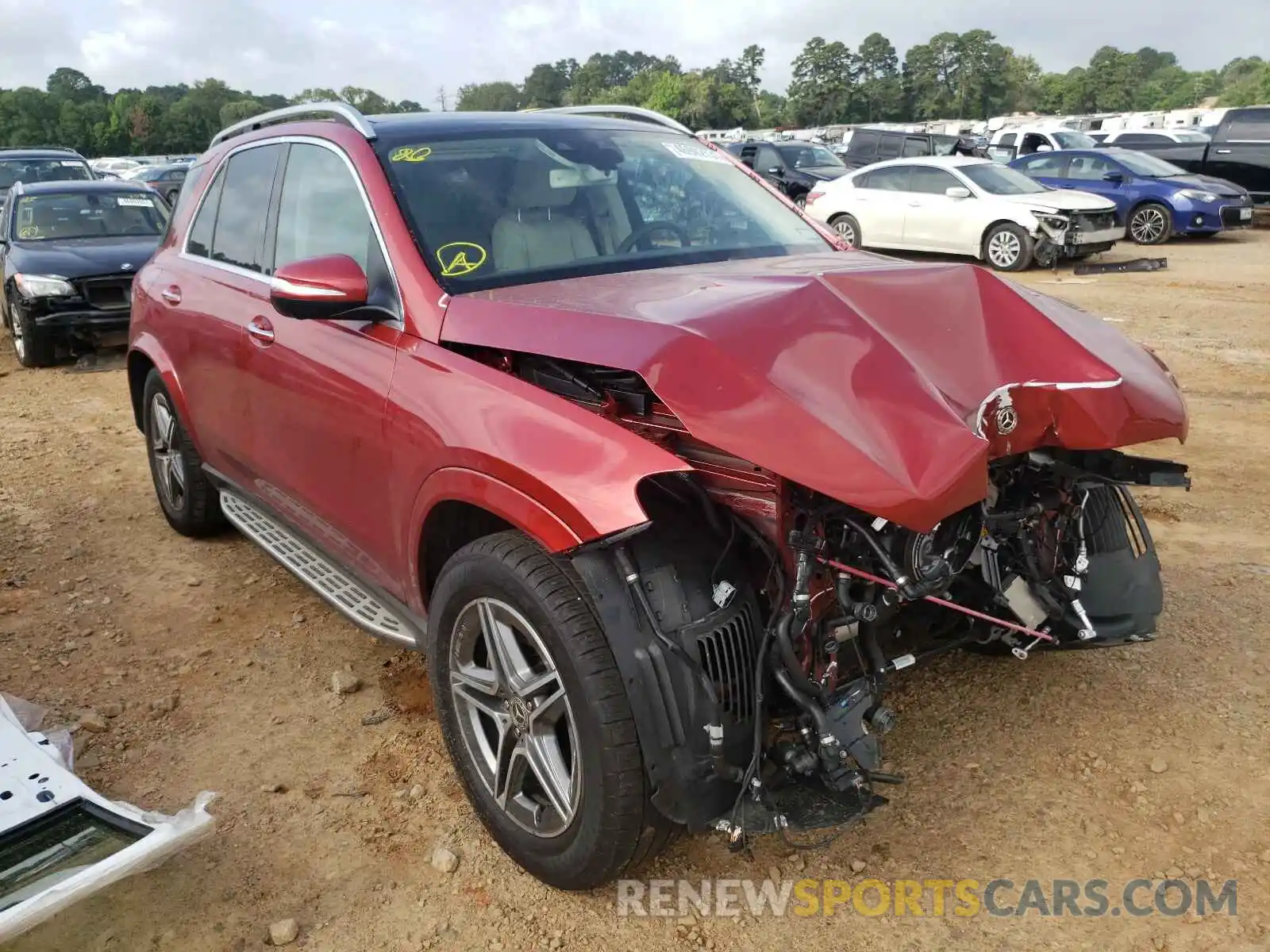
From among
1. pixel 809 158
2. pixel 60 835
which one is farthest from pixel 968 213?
pixel 60 835

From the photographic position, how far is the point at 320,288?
2811 mm

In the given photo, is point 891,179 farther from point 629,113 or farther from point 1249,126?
point 629,113

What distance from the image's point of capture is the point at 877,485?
2.04m

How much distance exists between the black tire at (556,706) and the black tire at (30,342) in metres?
8.53

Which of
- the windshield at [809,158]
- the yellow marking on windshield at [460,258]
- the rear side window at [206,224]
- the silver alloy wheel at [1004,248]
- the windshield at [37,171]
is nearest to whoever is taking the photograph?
the yellow marking on windshield at [460,258]

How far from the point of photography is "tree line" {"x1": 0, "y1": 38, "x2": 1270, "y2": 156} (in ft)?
241

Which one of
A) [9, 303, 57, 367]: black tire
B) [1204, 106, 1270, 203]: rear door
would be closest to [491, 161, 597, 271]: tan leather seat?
[9, 303, 57, 367]: black tire

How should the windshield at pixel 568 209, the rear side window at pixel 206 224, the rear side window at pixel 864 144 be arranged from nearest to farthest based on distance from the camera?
the windshield at pixel 568 209 → the rear side window at pixel 206 224 → the rear side window at pixel 864 144

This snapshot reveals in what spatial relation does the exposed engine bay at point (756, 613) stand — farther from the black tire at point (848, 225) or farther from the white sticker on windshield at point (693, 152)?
the black tire at point (848, 225)

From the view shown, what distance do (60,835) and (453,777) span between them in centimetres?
105

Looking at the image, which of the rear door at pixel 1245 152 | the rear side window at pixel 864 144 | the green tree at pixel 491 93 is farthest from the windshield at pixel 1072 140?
the green tree at pixel 491 93

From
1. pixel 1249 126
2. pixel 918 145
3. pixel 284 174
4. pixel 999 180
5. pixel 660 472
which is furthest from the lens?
pixel 918 145

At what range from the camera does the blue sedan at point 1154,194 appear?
52.7 feet

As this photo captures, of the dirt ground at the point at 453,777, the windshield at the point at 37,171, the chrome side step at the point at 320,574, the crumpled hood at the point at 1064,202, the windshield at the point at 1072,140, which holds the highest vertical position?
the windshield at the point at 1072,140
